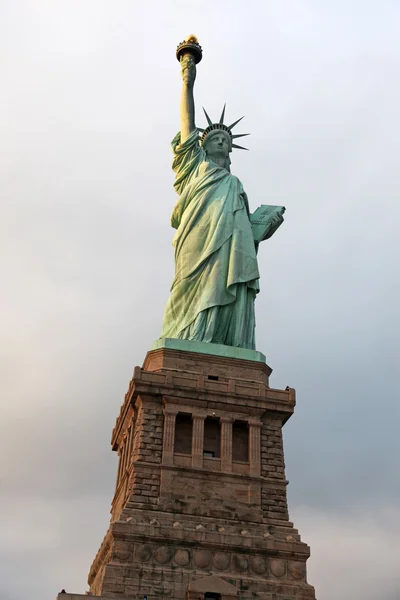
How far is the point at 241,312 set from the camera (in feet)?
99.3

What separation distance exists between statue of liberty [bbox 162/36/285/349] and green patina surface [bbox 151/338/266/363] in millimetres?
479

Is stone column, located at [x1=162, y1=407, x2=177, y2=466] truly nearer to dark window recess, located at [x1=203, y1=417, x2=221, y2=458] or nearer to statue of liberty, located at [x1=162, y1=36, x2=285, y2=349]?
dark window recess, located at [x1=203, y1=417, x2=221, y2=458]

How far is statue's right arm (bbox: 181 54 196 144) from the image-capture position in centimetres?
3472

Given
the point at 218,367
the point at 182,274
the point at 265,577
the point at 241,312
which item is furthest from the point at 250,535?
the point at 182,274

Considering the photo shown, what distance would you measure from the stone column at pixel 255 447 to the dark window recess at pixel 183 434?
6.66 ft

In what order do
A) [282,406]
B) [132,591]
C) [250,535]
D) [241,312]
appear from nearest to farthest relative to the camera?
[132,591] < [250,535] < [282,406] < [241,312]

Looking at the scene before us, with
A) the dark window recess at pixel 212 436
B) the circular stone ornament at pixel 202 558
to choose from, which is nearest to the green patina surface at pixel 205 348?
the dark window recess at pixel 212 436

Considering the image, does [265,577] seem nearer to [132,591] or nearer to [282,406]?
[132,591]

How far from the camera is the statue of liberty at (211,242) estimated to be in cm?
3016

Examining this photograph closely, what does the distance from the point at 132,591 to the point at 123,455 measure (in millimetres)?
6859

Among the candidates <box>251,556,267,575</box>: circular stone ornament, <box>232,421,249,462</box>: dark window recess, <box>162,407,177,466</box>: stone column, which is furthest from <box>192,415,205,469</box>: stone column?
<box>251,556,267,575</box>: circular stone ornament

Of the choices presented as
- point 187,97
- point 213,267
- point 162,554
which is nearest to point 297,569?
point 162,554

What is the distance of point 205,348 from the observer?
28.9 m

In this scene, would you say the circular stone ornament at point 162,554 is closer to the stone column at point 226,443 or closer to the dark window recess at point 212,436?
the stone column at point 226,443
